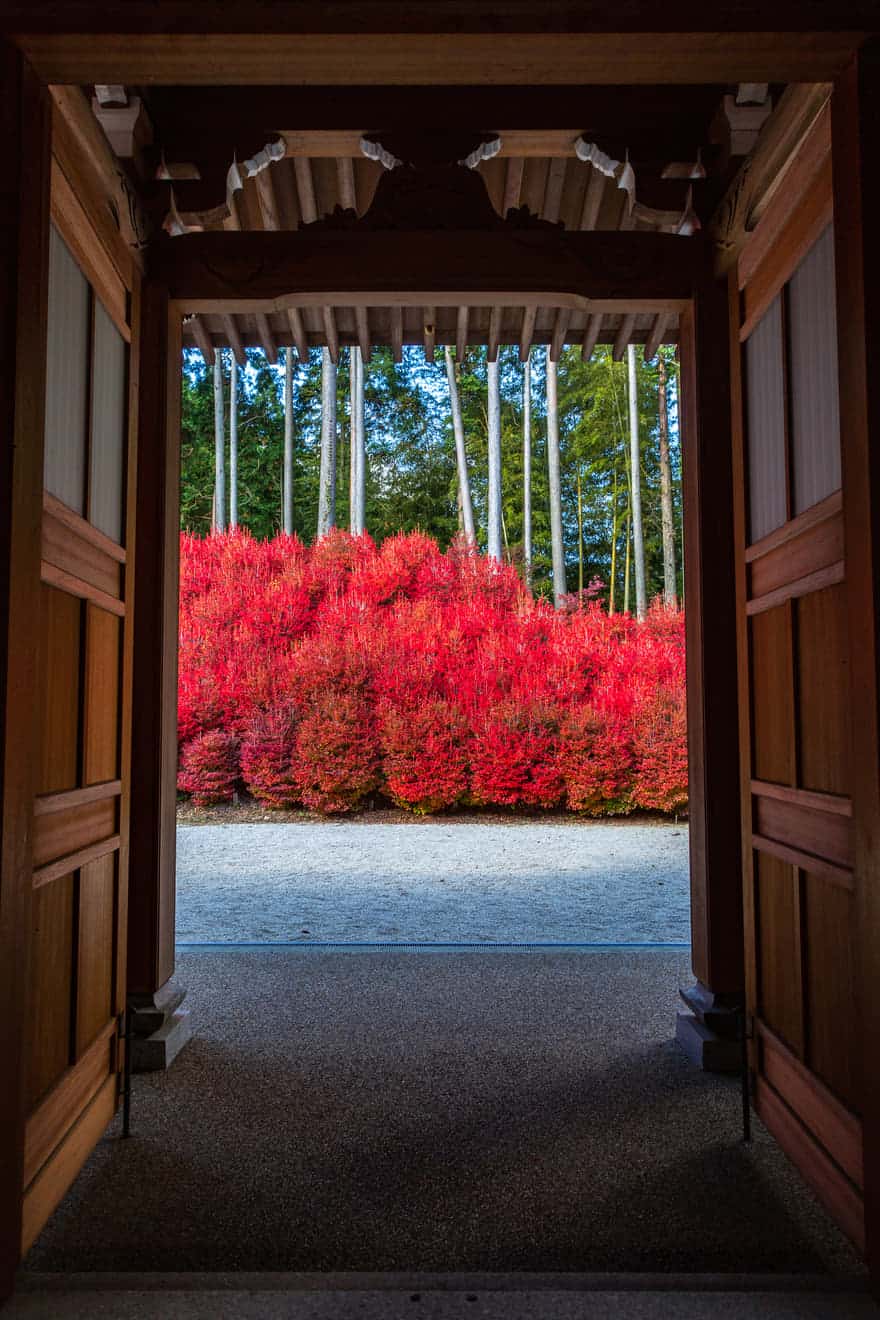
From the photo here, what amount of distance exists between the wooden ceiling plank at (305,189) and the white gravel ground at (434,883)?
8.61 ft

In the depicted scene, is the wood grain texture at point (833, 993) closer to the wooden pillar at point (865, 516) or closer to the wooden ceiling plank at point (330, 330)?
the wooden pillar at point (865, 516)

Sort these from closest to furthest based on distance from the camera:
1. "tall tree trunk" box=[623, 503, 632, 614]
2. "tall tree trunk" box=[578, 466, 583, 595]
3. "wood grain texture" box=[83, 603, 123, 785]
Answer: "wood grain texture" box=[83, 603, 123, 785] → "tall tree trunk" box=[623, 503, 632, 614] → "tall tree trunk" box=[578, 466, 583, 595]

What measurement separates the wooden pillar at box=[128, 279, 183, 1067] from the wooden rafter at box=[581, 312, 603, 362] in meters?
1.29

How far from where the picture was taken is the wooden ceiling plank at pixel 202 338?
280 cm

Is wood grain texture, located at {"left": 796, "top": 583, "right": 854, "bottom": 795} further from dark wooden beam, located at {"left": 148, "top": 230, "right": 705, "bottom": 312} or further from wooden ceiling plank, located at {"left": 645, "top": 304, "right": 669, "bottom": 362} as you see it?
wooden ceiling plank, located at {"left": 645, "top": 304, "right": 669, "bottom": 362}

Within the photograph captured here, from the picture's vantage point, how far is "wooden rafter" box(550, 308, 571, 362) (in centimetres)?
279

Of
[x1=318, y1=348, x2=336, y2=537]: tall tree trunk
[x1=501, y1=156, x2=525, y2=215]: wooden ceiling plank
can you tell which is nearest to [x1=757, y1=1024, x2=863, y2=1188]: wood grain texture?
[x1=501, y1=156, x2=525, y2=215]: wooden ceiling plank

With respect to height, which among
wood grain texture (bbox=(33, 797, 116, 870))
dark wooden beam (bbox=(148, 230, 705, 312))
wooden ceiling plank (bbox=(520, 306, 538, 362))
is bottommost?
wood grain texture (bbox=(33, 797, 116, 870))

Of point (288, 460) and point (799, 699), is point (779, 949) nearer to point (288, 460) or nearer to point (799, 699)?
point (799, 699)

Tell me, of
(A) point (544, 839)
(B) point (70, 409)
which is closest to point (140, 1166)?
(B) point (70, 409)

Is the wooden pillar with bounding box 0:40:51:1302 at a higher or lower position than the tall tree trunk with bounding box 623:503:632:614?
lower

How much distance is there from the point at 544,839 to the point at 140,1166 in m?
4.99

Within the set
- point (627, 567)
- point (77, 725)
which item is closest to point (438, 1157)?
point (77, 725)

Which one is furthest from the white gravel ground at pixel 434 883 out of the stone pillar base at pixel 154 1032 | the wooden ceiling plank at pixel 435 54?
the wooden ceiling plank at pixel 435 54
